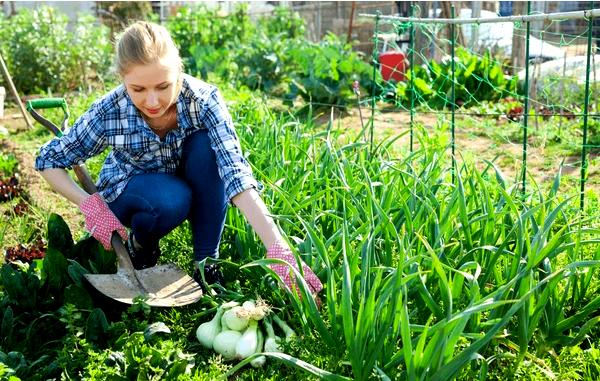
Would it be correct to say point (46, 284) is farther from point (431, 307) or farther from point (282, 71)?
point (282, 71)

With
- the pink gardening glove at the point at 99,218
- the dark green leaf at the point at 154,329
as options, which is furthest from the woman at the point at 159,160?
the dark green leaf at the point at 154,329

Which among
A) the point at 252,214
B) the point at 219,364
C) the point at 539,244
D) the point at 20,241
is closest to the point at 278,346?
the point at 219,364

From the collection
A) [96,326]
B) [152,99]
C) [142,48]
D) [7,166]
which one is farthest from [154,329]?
[7,166]

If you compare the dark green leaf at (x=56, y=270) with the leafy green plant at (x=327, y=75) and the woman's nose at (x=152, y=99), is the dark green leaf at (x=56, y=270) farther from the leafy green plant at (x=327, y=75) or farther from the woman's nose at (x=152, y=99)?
the leafy green plant at (x=327, y=75)

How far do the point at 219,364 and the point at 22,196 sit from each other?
2.38m

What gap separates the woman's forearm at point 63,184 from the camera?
7.77 ft

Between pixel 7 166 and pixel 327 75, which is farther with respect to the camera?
pixel 327 75

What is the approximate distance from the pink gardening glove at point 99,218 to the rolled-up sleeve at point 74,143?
19cm

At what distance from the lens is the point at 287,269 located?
206cm

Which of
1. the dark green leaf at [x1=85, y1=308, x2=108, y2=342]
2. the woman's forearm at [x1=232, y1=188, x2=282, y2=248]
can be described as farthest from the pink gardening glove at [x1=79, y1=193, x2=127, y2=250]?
the woman's forearm at [x1=232, y1=188, x2=282, y2=248]

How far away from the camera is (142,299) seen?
2201 millimetres

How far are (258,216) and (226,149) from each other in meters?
0.31

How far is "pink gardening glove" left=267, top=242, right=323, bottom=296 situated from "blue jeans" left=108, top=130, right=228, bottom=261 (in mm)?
459

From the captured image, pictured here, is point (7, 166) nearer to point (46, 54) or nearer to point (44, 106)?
point (44, 106)
